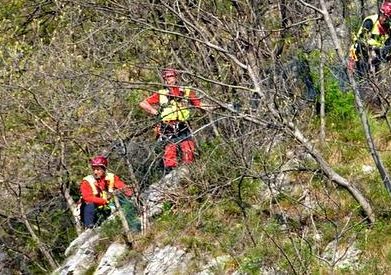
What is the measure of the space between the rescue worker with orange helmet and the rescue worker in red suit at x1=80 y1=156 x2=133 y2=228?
9.93 feet

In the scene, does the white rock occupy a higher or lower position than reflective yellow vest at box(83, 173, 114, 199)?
lower

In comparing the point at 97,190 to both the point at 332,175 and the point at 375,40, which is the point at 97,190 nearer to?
the point at 332,175

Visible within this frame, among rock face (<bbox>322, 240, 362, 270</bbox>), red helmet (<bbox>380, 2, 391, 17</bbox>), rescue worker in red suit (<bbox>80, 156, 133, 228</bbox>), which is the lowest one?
rock face (<bbox>322, 240, 362, 270</bbox>)

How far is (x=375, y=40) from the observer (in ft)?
26.5

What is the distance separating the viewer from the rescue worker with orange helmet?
24.8ft

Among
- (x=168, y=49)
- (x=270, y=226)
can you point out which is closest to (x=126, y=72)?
(x=168, y=49)

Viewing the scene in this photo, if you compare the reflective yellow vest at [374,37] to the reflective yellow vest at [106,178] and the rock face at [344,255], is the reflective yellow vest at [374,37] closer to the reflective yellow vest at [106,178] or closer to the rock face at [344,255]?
the rock face at [344,255]

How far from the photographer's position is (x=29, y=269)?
12227 mm

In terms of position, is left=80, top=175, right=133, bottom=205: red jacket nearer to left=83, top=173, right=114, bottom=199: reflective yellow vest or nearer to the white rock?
left=83, top=173, right=114, bottom=199: reflective yellow vest

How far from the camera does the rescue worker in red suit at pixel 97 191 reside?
8.92 metres

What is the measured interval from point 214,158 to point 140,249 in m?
1.21

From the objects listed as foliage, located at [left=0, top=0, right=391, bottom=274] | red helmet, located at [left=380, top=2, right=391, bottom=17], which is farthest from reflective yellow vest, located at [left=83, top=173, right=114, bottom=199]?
red helmet, located at [left=380, top=2, right=391, bottom=17]

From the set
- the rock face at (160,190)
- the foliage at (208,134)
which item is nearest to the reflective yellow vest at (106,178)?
the foliage at (208,134)

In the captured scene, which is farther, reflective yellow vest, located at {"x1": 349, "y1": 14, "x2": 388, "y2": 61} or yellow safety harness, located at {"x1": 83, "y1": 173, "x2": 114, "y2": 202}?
yellow safety harness, located at {"x1": 83, "y1": 173, "x2": 114, "y2": 202}
